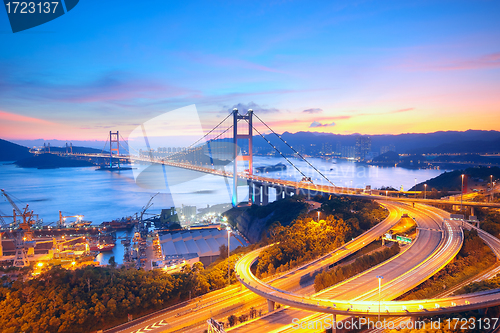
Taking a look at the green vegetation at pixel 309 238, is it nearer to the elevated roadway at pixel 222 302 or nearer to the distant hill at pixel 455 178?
the elevated roadway at pixel 222 302

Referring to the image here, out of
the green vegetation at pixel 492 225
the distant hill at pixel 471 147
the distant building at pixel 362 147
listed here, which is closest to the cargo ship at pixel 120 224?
the green vegetation at pixel 492 225

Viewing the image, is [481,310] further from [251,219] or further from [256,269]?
[251,219]

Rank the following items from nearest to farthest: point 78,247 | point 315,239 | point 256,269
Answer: point 256,269 < point 315,239 < point 78,247

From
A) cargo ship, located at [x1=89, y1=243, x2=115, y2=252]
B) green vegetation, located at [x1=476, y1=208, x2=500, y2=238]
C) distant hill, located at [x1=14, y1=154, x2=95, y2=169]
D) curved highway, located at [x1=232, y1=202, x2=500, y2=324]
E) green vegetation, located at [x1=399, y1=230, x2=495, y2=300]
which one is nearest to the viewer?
curved highway, located at [x1=232, y1=202, x2=500, y2=324]

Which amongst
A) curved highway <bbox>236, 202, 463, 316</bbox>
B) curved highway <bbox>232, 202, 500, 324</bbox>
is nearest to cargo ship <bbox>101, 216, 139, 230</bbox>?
curved highway <bbox>236, 202, 463, 316</bbox>

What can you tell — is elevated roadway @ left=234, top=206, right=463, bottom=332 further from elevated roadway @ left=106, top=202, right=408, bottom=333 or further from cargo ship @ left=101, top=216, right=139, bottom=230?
cargo ship @ left=101, top=216, right=139, bottom=230

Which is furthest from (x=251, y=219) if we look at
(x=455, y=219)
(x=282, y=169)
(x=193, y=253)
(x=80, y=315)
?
(x=282, y=169)

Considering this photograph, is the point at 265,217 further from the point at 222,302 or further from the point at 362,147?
the point at 362,147
